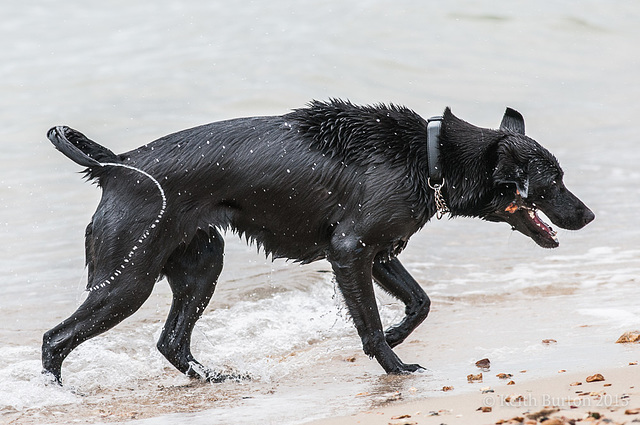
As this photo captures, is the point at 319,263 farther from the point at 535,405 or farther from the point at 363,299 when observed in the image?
the point at 535,405

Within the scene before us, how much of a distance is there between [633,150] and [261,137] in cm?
750

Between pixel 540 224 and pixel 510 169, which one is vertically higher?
pixel 510 169

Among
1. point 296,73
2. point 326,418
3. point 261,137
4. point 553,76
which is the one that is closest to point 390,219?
point 261,137

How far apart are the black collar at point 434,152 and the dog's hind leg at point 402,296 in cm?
68

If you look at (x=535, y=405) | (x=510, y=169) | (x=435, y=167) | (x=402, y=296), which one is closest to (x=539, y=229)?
(x=510, y=169)

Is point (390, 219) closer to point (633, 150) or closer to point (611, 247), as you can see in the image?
point (611, 247)

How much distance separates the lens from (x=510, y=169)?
17.0 feet

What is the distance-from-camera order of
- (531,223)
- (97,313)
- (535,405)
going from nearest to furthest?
(535,405), (97,313), (531,223)

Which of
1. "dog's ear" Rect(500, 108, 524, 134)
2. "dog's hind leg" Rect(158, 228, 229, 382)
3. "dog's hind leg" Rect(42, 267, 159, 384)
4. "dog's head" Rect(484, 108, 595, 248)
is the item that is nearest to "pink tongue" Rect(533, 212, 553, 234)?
"dog's head" Rect(484, 108, 595, 248)

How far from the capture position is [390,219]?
16.5 feet

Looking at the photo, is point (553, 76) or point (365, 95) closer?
point (365, 95)

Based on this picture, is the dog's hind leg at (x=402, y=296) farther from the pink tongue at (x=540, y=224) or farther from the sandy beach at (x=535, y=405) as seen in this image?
the sandy beach at (x=535, y=405)

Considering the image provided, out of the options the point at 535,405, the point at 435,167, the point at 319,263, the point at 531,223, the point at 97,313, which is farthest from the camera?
the point at 319,263

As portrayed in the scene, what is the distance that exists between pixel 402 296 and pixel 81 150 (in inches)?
81.6
